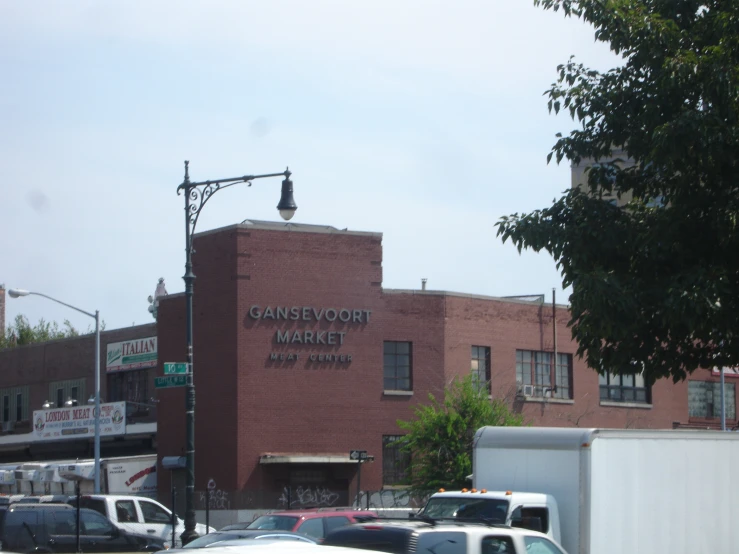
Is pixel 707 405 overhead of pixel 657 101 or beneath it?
beneath

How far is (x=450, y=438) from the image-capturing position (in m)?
33.0

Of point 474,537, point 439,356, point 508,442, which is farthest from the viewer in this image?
point 439,356

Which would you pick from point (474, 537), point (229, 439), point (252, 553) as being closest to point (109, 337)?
point (229, 439)

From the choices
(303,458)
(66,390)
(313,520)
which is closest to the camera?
(313,520)

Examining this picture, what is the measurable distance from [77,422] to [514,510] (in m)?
34.2

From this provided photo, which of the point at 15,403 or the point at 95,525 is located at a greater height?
the point at 15,403

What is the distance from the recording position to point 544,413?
1708 inches

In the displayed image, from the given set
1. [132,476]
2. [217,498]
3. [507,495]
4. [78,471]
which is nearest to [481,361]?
[217,498]

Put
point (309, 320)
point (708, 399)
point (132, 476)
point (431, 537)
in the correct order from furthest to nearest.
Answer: point (708, 399) < point (132, 476) < point (309, 320) < point (431, 537)

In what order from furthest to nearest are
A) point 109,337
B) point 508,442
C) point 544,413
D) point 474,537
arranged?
point 109,337 → point 544,413 → point 508,442 → point 474,537

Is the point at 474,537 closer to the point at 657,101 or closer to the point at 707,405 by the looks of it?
the point at 657,101

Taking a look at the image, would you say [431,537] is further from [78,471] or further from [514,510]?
[78,471]

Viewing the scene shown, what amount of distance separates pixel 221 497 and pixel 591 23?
82.7ft

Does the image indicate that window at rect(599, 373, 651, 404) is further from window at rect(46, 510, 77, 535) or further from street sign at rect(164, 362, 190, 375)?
window at rect(46, 510, 77, 535)
